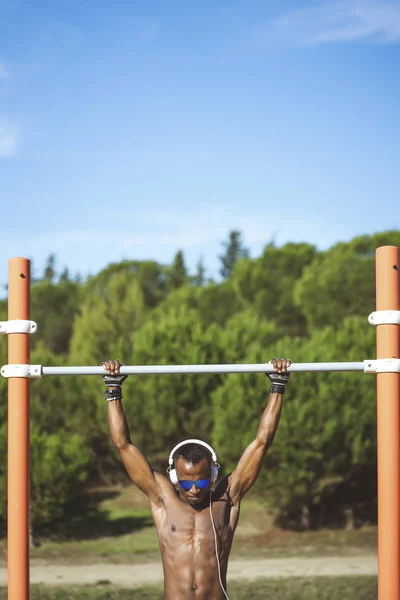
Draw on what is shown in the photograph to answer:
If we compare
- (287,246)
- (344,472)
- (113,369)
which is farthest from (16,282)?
(287,246)

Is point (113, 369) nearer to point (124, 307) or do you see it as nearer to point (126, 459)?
point (126, 459)

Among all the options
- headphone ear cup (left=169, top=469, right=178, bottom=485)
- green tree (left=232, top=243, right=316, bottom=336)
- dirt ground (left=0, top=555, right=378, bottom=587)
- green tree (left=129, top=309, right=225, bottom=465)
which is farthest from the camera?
green tree (left=232, top=243, right=316, bottom=336)

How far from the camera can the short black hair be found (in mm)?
4418

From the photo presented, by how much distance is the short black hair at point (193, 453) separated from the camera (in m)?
4.42

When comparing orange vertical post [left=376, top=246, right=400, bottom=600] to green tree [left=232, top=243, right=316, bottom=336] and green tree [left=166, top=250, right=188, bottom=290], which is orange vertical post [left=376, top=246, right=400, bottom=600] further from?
green tree [left=166, top=250, right=188, bottom=290]

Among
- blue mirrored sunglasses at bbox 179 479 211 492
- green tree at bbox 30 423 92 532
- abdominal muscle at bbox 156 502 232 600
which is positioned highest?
blue mirrored sunglasses at bbox 179 479 211 492

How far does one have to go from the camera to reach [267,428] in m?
4.57

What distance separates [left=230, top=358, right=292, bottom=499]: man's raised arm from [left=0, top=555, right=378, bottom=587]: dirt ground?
50.1ft

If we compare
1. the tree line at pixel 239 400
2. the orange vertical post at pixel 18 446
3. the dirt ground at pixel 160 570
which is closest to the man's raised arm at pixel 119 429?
the orange vertical post at pixel 18 446

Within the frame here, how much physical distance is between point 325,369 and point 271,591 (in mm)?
14035

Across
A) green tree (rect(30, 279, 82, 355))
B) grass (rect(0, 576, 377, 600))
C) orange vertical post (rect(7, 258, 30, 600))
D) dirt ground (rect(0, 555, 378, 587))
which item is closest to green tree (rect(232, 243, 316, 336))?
green tree (rect(30, 279, 82, 355))

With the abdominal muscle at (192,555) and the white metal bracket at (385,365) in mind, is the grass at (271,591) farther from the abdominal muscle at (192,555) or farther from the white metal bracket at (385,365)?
the white metal bracket at (385,365)

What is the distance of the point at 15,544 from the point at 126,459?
78 cm

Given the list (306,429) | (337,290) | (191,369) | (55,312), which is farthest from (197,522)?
(55,312)
